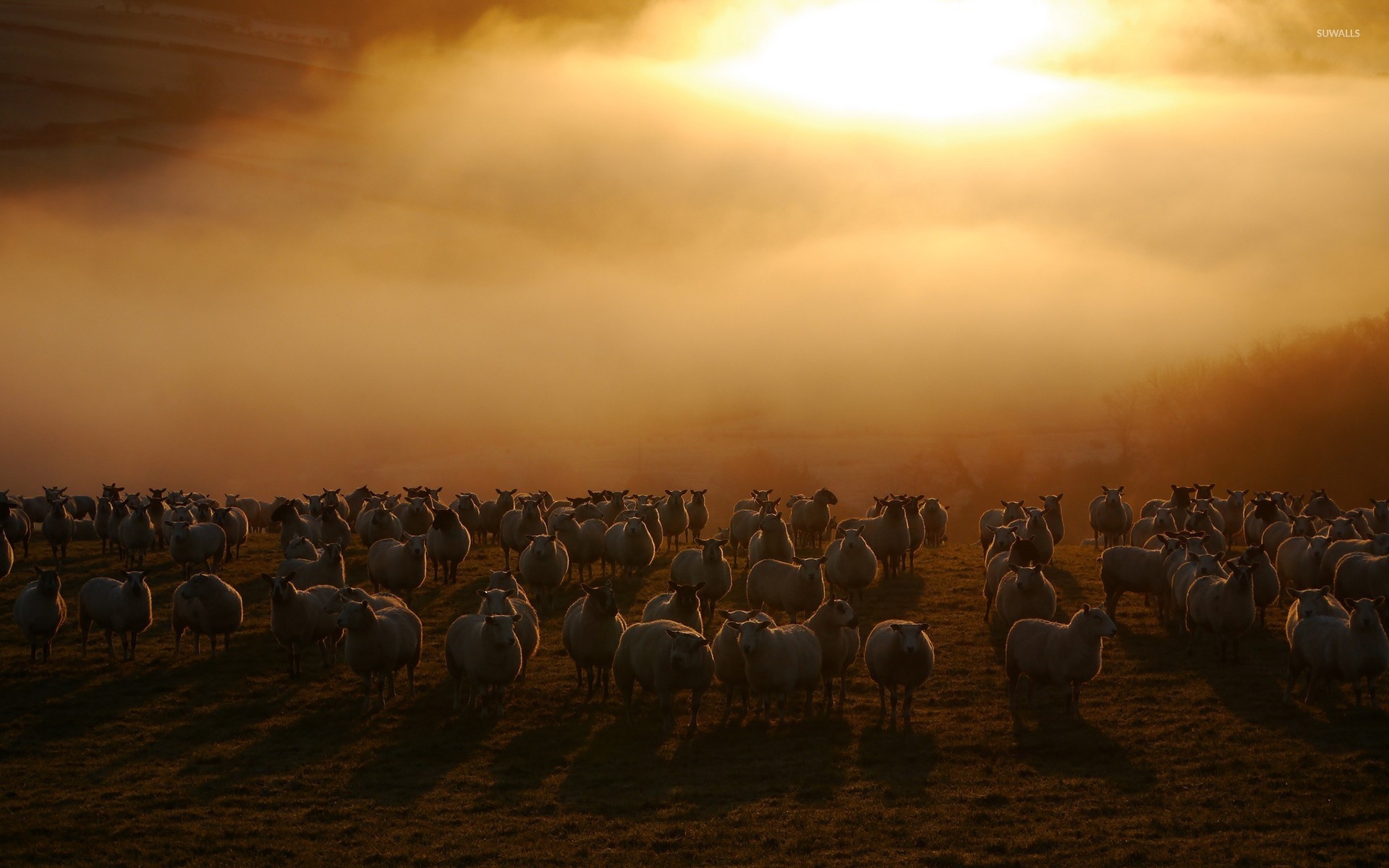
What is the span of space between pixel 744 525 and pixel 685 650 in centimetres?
1598

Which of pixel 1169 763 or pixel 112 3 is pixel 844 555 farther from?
pixel 112 3

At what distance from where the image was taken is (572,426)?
10275cm

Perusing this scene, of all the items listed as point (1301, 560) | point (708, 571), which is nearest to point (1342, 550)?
point (1301, 560)

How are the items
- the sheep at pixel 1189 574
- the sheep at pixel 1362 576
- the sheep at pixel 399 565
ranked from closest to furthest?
the sheep at pixel 1362 576, the sheep at pixel 1189 574, the sheep at pixel 399 565

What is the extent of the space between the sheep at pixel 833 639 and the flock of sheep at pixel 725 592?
0.11 feet

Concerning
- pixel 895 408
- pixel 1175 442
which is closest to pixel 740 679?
pixel 1175 442

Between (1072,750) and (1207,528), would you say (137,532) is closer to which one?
(1072,750)

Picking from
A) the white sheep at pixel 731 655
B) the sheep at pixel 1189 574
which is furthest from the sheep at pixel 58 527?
the sheep at pixel 1189 574

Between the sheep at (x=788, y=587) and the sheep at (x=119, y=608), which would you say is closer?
the sheep at (x=119, y=608)

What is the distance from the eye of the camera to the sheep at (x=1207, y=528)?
25.2 meters

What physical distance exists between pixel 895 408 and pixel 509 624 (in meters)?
83.1

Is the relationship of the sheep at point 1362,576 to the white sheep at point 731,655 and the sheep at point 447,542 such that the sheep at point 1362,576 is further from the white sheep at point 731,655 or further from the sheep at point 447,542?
the sheep at point 447,542

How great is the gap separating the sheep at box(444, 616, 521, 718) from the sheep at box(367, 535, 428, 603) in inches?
266

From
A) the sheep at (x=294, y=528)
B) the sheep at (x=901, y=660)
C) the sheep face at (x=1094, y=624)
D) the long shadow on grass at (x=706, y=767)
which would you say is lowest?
the long shadow on grass at (x=706, y=767)
